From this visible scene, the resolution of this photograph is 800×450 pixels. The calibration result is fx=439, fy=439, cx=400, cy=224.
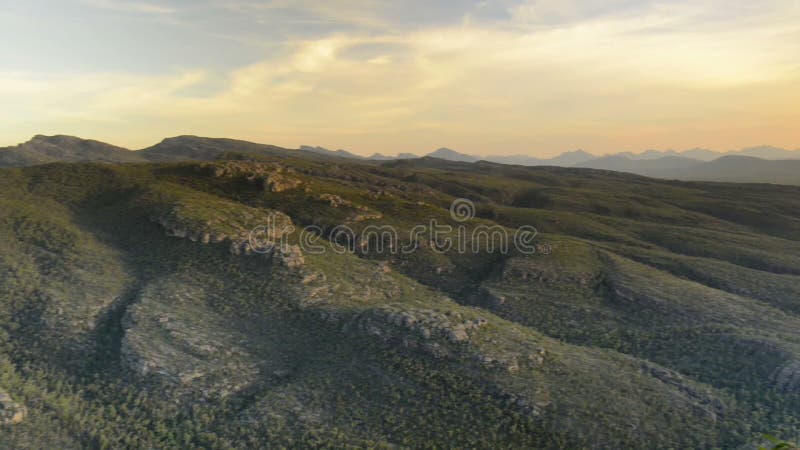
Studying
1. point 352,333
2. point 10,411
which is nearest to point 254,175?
point 352,333

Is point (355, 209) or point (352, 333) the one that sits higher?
point (355, 209)

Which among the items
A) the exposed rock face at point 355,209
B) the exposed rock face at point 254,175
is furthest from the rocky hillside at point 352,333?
the exposed rock face at point 254,175

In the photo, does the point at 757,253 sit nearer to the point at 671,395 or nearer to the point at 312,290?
the point at 671,395

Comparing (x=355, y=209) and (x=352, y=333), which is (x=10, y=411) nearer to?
(x=352, y=333)

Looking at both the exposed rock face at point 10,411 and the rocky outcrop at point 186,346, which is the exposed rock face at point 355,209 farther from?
the exposed rock face at point 10,411

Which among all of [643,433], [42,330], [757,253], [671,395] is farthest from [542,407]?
[757,253]

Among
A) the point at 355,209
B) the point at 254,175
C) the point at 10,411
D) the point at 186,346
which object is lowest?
the point at 10,411


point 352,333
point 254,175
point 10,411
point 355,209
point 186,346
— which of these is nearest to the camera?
point 10,411
